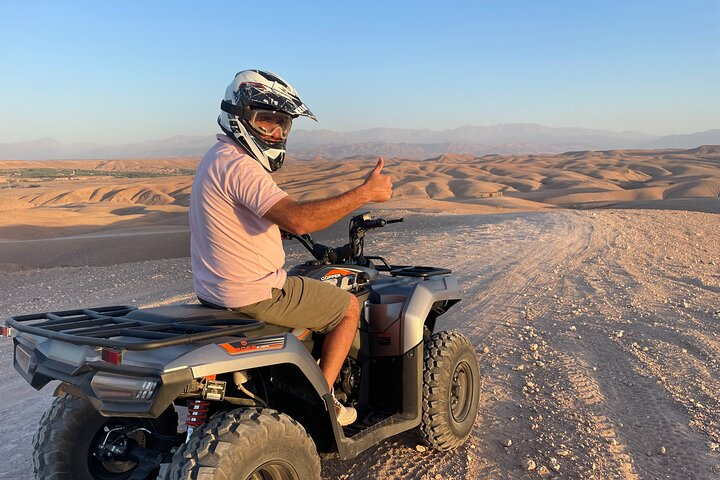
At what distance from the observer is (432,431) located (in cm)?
427

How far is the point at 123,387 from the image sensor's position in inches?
101

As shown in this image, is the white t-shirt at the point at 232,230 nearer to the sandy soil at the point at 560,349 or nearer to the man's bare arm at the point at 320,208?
the man's bare arm at the point at 320,208

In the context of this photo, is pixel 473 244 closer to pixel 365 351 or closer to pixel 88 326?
pixel 365 351

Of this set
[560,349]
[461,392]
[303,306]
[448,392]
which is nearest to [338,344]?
[303,306]

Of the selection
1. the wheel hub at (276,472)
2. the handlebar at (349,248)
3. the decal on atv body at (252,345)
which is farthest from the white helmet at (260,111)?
the wheel hub at (276,472)

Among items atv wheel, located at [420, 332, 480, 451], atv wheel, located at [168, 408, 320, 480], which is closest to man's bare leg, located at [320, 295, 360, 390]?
atv wheel, located at [168, 408, 320, 480]

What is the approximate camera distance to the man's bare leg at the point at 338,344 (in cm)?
362

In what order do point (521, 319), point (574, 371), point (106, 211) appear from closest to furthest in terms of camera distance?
1. point (574, 371)
2. point (521, 319)
3. point (106, 211)

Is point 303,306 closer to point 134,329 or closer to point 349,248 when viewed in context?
point 134,329

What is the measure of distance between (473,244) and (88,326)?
12.1m

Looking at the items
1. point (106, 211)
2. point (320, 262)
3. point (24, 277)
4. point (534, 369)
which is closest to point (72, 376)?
point (320, 262)

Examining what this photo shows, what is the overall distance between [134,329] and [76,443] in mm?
972

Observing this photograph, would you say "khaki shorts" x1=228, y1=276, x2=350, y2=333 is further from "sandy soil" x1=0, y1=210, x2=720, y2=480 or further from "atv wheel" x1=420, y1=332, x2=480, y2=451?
"sandy soil" x1=0, y1=210, x2=720, y2=480

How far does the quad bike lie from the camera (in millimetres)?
2615
